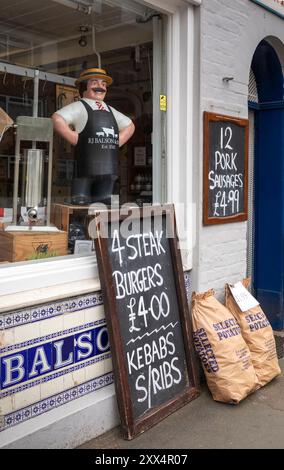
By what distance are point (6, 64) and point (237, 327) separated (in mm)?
2659

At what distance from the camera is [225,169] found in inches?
171

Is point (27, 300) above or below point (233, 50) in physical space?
below

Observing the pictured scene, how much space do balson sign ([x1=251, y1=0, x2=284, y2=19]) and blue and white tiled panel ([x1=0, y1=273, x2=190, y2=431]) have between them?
3118mm

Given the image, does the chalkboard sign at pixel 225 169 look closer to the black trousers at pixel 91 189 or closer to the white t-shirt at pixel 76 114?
the black trousers at pixel 91 189

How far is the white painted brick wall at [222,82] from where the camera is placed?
4105 millimetres

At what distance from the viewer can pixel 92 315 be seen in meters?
3.30

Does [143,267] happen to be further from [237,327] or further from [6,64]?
[6,64]

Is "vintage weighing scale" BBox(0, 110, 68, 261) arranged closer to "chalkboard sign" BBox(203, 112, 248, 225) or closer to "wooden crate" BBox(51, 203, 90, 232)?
"wooden crate" BBox(51, 203, 90, 232)

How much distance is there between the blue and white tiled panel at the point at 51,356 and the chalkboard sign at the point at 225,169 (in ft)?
4.49

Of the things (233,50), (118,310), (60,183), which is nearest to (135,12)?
(233,50)

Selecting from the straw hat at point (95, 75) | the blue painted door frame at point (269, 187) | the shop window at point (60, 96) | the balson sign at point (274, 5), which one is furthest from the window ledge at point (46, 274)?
the balson sign at point (274, 5)

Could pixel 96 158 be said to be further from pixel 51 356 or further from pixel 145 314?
pixel 51 356

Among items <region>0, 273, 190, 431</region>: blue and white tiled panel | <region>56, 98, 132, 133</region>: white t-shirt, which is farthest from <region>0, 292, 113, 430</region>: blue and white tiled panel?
<region>56, 98, 132, 133</region>: white t-shirt

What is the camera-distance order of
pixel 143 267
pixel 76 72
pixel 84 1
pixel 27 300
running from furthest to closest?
pixel 76 72
pixel 84 1
pixel 143 267
pixel 27 300
